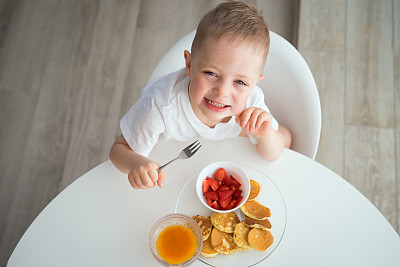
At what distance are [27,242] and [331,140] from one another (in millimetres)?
1517

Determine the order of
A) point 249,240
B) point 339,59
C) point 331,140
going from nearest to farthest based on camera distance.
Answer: point 249,240, point 331,140, point 339,59

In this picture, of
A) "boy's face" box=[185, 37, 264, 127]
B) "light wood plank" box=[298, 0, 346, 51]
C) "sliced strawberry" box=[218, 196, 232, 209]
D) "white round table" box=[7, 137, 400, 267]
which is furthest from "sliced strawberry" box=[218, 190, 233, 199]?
"light wood plank" box=[298, 0, 346, 51]

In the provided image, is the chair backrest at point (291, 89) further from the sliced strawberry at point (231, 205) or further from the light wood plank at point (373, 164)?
the light wood plank at point (373, 164)

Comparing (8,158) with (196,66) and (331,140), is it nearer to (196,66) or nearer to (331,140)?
(196,66)

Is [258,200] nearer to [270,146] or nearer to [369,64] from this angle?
[270,146]

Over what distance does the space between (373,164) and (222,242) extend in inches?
50.1

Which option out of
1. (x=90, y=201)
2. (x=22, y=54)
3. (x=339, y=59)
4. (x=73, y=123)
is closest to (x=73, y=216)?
(x=90, y=201)

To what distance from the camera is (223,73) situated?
0.82 meters

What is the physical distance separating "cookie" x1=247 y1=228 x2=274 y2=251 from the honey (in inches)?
5.6

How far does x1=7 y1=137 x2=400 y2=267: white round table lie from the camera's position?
79cm

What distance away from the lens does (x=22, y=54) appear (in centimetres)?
198

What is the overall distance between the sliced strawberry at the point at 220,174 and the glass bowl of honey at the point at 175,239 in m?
0.14

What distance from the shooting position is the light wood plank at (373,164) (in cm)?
164

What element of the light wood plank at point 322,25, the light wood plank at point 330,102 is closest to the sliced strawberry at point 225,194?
the light wood plank at point 330,102
